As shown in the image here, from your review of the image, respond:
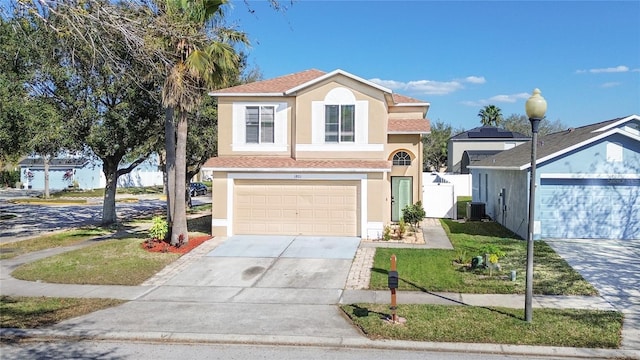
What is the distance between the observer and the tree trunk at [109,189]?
74.5ft

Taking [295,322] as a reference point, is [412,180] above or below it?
above

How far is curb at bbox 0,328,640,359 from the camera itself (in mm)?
7883

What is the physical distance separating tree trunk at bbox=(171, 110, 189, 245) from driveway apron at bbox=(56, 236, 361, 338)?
1388 millimetres

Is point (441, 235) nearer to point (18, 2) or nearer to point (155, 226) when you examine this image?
point (155, 226)

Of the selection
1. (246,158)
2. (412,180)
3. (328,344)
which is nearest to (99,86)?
(246,158)

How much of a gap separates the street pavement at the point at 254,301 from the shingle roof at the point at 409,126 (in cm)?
736

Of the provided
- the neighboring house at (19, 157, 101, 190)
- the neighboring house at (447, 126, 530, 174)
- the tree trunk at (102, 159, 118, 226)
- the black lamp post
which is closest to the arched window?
the tree trunk at (102, 159, 118, 226)

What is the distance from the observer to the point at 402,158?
2262cm

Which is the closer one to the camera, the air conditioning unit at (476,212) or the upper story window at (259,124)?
the upper story window at (259,124)

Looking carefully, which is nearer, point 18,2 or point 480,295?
point 18,2

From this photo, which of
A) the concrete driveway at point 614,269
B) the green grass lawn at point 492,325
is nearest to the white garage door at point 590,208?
the concrete driveway at point 614,269

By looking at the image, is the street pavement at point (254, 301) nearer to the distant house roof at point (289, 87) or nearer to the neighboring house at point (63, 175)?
the distant house roof at point (289, 87)

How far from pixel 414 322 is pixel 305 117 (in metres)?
11.5

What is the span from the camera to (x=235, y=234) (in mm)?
18859
